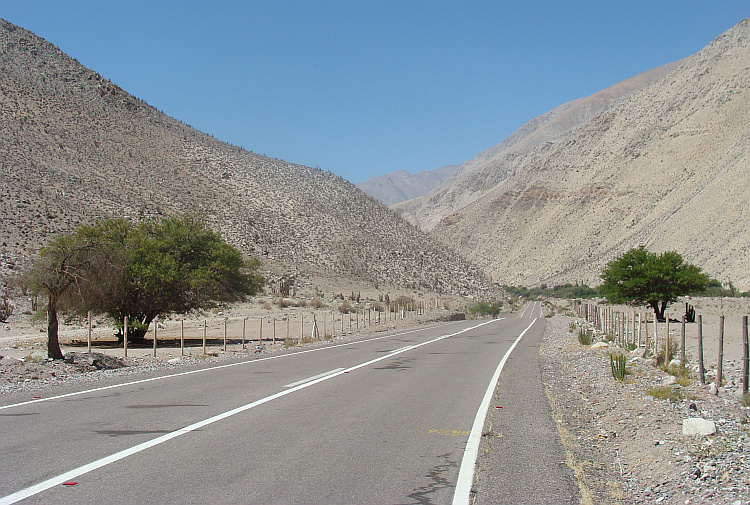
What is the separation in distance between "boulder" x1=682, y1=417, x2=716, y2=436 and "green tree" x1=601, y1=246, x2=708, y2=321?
4197cm

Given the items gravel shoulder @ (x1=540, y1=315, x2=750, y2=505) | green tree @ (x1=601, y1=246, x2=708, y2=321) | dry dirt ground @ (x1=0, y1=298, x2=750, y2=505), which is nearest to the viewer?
gravel shoulder @ (x1=540, y1=315, x2=750, y2=505)

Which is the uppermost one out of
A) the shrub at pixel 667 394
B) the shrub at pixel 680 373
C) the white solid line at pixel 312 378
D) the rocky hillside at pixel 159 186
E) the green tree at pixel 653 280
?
the rocky hillside at pixel 159 186

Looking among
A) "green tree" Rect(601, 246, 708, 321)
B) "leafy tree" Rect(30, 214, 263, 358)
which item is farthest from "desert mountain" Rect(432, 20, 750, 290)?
"leafy tree" Rect(30, 214, 263, 358)

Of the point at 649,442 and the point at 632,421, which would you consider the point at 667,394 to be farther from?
the point at 649,442

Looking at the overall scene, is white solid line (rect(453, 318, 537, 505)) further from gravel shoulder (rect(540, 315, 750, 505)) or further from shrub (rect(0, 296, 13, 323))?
shrub (rect(0, 296, 13, 323))

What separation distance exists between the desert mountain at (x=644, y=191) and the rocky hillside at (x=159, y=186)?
24611 millimetres

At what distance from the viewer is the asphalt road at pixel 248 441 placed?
579 cm

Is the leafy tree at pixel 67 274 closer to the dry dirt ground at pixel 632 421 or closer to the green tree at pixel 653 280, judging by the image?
the dry dirt ground at pixel 632 421

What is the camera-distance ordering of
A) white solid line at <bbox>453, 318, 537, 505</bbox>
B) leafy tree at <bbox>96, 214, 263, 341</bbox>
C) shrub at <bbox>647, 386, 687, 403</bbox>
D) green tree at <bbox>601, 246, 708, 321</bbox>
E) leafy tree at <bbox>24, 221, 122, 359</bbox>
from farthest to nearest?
green tree at <bbox>601, 246, 708, 321</bbox>, leafy tree at <bbox>96, 214, 263, 341</bbox>, leafy tree at <bbox>24, 221, 122, 359</bbox>, shrub at <bbox>647, 386, 687, 403</bbox>, white solid line at <bbox>453, 318, 537, 505</bbox>

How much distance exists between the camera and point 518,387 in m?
12.9

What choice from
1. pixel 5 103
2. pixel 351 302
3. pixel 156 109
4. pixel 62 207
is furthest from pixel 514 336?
pixel 156 109

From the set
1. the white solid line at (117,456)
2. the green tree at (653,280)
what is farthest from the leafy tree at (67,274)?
the green tree at (653,280)

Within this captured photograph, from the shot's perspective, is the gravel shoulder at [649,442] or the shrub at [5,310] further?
the shrub at [5,310]

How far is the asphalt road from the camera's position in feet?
19.0
